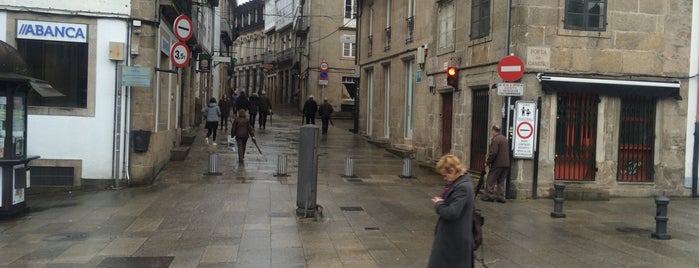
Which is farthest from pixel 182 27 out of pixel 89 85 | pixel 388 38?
pixel 388 38

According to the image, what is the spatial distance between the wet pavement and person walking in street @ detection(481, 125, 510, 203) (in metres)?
0.30

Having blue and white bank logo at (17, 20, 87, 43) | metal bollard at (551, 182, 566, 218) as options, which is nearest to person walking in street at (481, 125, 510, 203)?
metal bollard at (551, 182, 566, 218)

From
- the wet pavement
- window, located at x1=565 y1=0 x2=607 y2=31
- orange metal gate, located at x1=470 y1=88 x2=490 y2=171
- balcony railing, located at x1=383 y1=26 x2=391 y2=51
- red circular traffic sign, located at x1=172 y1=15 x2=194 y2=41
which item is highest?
balcony railing, located at x1=383 y1=26 x2=391 y2=51

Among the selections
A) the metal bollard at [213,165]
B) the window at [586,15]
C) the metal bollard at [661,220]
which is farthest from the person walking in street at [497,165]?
the metal bollard at [213,165]

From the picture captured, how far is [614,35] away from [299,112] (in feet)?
107

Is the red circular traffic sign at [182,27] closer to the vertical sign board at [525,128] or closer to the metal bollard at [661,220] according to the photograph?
the vertical sign board at [525,128]

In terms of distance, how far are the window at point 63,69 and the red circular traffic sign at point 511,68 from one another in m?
8.66

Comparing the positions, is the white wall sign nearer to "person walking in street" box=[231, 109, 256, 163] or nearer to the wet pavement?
the wet pavement

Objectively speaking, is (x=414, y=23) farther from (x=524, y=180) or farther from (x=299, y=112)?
(x=299, y=112)

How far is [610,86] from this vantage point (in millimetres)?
12453

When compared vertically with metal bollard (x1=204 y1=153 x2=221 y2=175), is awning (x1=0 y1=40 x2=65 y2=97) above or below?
above

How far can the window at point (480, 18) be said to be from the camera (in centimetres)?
1364

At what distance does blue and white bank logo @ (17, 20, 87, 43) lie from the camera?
12.1 metres

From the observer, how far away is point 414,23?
19.1 m
